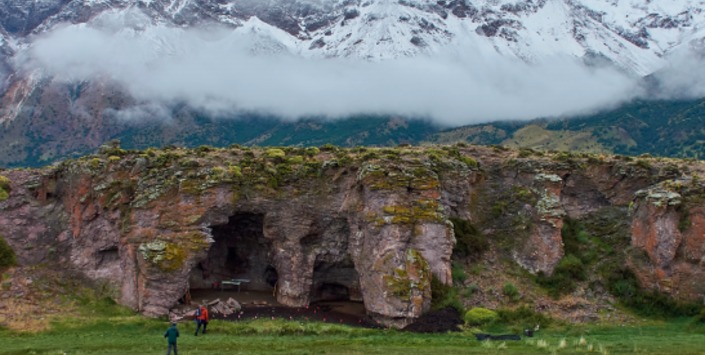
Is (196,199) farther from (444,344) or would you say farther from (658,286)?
(658,286)

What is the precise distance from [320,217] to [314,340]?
1834 cm

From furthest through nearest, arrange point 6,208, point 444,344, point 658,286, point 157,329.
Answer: point 6,208 < point 658,286 < point 157,329 < point 444,344

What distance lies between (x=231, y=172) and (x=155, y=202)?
293 inches

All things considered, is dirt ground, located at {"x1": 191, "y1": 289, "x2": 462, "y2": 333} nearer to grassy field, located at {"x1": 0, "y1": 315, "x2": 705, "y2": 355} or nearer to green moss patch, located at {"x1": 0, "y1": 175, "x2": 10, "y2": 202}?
grassy field, located at {"x1": 0, "y1": 315, "x2": 705, "y2": 355}

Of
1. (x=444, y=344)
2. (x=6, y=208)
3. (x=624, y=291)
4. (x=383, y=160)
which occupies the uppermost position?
(x=383, y=160)

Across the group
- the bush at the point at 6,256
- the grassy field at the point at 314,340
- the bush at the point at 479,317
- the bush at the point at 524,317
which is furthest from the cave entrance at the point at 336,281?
the bush at the point at 6,256

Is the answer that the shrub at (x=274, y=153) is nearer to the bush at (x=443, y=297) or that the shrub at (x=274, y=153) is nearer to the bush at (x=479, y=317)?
the bush at (x=443, y=297)

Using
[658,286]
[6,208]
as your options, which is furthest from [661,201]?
[6,208]

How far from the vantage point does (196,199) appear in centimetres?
5462

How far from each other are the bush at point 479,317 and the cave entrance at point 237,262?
22.3 meters

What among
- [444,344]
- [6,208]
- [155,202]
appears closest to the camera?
[444,344]

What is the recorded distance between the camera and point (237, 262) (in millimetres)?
64812

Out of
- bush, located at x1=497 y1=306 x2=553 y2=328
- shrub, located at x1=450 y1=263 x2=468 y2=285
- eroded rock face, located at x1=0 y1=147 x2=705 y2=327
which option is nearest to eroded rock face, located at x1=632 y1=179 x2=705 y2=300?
eroded rock face, located at x1=0 y1=147 x2=705 y2=327

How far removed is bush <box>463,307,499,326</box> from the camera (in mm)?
47250
